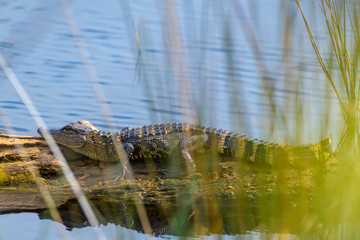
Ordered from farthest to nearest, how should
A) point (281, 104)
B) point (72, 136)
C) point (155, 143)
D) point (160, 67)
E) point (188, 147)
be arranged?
point (72, 136) → point (155, 143) → point (188, 147) → point (160, 67) → point (281, 104)

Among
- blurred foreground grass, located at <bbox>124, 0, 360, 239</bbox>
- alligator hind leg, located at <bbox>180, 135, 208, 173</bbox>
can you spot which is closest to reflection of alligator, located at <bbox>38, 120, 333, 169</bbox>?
alligator hind leg, located at <bbox>180, 135, 208, 173</bbox>

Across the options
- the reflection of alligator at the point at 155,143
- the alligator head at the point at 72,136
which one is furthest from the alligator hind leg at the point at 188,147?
the alligator head at the point at 72,136

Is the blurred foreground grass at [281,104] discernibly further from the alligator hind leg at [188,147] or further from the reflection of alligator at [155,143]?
the alligator hind leg at [188,147]

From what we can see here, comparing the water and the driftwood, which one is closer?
the water

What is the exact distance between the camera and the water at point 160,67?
2.68 meters

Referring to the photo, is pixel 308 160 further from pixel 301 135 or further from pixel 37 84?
pixel 37 84

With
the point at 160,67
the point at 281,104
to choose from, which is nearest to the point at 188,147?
the point at 160,67

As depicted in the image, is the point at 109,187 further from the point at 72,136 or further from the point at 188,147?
the point at 72,136

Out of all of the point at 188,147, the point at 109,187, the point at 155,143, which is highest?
the point at 155,143

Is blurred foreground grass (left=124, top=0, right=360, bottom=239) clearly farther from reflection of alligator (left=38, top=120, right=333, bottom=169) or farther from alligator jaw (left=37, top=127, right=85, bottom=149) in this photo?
alligator jaw (left=37, top=127, right=85, bottom=149)

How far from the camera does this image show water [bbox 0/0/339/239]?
268cm

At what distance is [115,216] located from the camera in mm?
4707

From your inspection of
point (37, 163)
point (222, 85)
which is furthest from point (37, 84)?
point (37, 163)

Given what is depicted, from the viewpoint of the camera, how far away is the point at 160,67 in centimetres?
418
